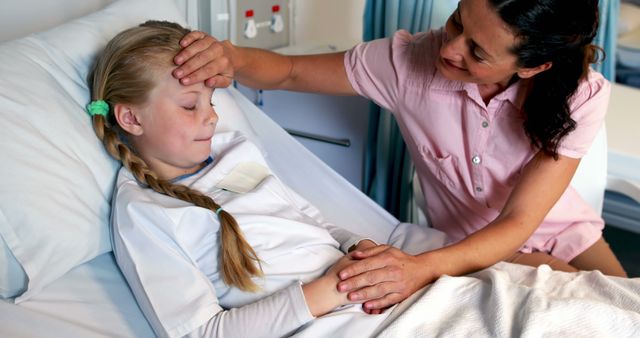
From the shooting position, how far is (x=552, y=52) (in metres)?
1.37

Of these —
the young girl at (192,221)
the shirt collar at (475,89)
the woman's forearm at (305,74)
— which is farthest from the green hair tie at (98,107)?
the shirt collar at (475,89)

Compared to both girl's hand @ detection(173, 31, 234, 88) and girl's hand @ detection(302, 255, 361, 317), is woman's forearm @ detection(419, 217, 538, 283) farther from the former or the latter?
girl's hand @ detection(173, 31, 234, 88)

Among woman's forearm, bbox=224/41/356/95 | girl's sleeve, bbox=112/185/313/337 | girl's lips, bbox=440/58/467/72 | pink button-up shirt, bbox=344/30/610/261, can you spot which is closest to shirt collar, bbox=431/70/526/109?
pink button-up shirt, bbox=344/30/610/261

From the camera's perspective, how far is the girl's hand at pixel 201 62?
4.39 ft

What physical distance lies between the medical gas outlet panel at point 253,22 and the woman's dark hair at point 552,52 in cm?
102

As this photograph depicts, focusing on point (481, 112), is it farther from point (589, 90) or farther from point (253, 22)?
point (253, 22)

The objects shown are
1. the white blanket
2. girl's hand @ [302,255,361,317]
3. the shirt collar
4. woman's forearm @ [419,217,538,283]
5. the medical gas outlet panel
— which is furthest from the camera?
the medical gas outlet panel

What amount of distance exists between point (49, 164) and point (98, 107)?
17 cm

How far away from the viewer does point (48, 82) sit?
53.1 inches

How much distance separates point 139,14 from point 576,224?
121 centimetres

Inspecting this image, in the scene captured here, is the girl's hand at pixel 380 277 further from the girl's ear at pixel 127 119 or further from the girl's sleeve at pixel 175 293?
the girl's ear at pixel 127 119

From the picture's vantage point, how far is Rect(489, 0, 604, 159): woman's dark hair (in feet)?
4.22

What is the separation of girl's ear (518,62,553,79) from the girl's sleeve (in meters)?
0.66

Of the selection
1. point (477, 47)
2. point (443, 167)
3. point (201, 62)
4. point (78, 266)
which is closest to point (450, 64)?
point (477, 47)
